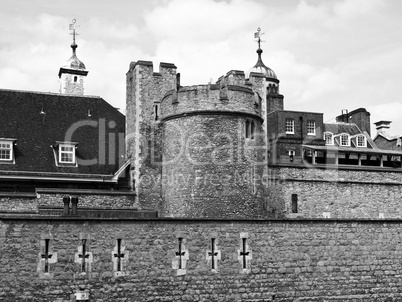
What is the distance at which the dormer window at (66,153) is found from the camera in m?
31.8

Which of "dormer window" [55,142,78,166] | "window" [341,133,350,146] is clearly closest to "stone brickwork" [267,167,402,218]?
"dormer window" [55,142,78,166]

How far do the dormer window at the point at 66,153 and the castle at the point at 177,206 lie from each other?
2.2 inches

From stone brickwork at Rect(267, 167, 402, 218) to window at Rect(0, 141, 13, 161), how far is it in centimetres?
1164

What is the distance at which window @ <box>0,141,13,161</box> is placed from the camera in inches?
1215

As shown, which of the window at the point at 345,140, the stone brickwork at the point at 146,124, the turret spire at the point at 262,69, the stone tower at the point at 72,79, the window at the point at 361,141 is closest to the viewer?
the stone brickwork at the point at 146,124

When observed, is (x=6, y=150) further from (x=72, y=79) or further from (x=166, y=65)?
(x=72, y=79)

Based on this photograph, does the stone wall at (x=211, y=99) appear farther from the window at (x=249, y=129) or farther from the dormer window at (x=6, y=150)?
the dormer window at (x=6, y=150)

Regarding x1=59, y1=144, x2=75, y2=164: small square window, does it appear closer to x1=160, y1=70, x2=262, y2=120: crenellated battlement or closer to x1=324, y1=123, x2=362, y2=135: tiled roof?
x1=160, y1=70, x2=262, y2=120: crenellated battlement

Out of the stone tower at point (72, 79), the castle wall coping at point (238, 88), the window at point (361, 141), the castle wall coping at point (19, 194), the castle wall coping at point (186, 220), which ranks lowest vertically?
the castle wall coping at point (186, 220)

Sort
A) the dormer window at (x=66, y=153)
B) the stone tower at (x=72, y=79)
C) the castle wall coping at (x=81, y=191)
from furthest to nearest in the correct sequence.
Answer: the stone tower at (x=72, y=79) < the dormer window at (x=66, y=153) < the castle wall coping at (x=81, y=191)

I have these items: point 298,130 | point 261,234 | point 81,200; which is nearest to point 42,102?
point 81,200

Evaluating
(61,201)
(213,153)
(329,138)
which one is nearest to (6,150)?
(61,201)

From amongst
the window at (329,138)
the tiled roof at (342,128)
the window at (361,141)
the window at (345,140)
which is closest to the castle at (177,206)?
the window at (329,138)

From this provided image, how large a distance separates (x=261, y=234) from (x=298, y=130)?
22.3 metres
